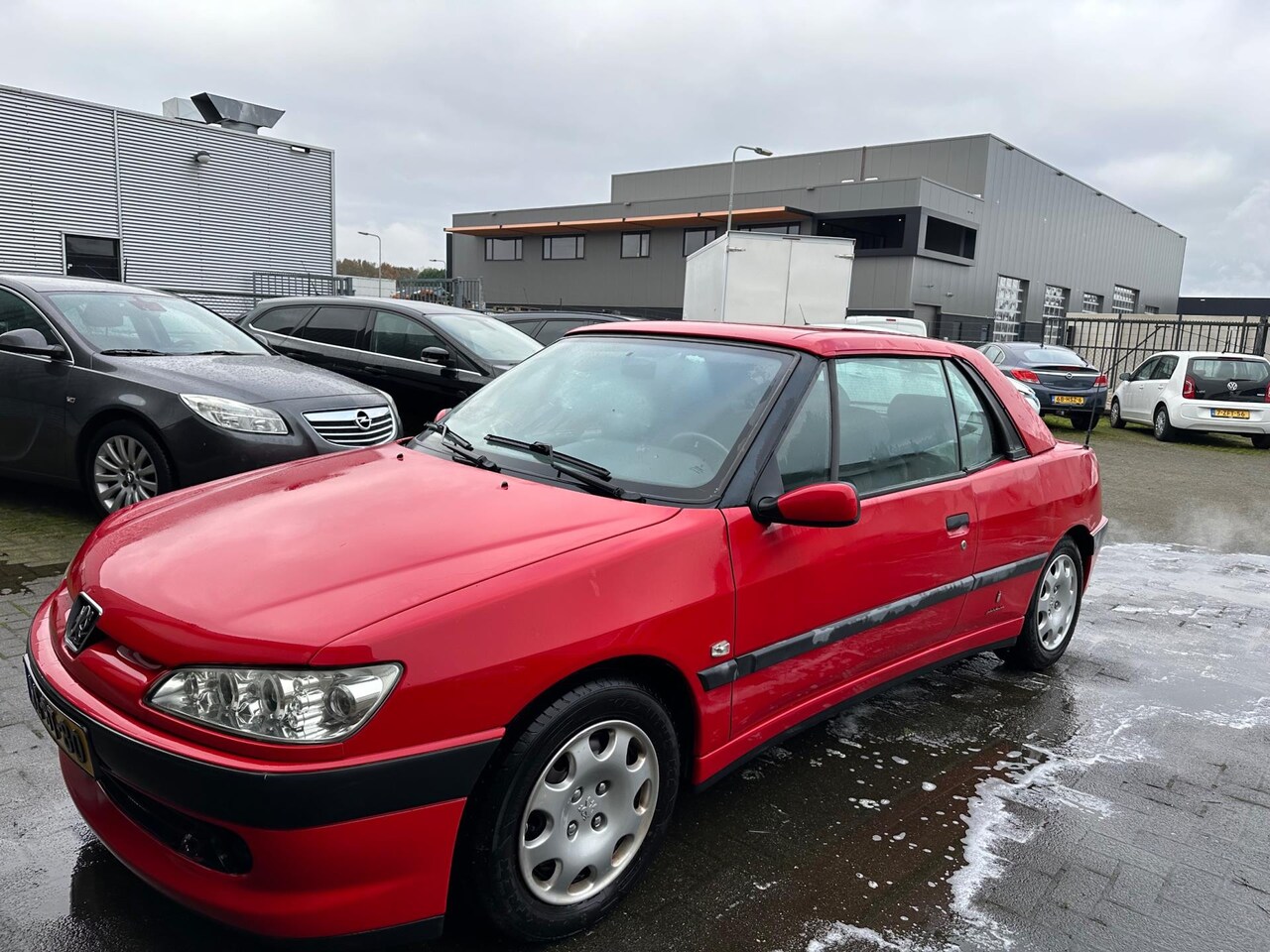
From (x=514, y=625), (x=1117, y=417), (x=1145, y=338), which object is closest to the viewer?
(x=514, y=625)

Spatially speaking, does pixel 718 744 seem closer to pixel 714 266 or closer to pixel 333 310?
pixel 333 310

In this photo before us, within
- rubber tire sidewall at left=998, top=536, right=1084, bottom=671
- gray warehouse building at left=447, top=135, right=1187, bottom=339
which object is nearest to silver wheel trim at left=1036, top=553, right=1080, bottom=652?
rubber tire sidewall at left=998, top=536, right=1084, bottom=671

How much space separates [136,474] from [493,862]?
443 centimetres

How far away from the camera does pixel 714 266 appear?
17.8 metres

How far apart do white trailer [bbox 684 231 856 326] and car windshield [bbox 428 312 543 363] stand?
825 centimetres

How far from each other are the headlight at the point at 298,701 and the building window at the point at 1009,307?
4210 centimetres

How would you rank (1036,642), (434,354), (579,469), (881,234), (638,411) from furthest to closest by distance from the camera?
Result: (881,234), (434,354), (1036,642), (638,411), (579,469)

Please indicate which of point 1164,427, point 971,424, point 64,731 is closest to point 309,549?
point 64,731

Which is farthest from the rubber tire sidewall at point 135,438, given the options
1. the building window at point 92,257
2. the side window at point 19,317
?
the building window at point 92,257

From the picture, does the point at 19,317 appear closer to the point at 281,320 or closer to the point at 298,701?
the point at 281,320

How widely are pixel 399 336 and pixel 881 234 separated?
104 ft

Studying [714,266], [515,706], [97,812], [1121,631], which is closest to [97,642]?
[97,812]

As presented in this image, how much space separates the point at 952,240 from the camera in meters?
38.5

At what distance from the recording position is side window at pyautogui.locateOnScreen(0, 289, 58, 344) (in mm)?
5801
